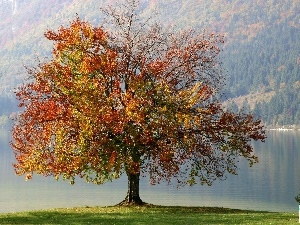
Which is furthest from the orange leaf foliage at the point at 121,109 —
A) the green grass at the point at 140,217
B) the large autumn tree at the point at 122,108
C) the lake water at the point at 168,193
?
the lake water at the point at 168,193

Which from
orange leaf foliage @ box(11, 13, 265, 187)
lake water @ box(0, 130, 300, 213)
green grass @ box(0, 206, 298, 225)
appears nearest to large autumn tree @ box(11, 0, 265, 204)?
orange leaf foliage @ box(11, 13, 265, 187)

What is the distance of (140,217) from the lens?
1481 inches

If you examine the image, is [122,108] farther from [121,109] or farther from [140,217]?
[140,217]

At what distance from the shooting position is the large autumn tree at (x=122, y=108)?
41.7 metres

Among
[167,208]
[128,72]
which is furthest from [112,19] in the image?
[167,208]

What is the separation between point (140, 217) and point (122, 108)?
8.46m

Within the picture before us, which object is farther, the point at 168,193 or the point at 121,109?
the point at 168,193

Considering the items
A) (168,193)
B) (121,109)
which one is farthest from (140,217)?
(168,193)

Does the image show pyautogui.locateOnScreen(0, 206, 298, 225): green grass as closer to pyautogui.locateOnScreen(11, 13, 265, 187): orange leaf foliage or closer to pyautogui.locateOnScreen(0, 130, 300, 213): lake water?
pyautogui.locateOnScreen(11, 13, 265, 187): orange leaf foliage

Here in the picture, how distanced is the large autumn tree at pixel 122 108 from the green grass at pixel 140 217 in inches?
120

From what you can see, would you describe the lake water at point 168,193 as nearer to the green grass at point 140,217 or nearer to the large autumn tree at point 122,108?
the large autumn tree at point 122,108

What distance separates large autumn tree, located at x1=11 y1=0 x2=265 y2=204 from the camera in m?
41.7

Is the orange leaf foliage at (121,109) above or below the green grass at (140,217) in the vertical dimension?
above

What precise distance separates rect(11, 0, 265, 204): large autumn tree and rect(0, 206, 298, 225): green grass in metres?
3.04
